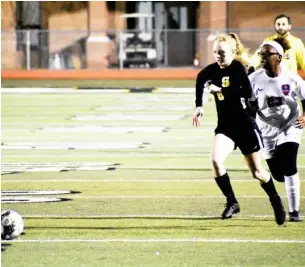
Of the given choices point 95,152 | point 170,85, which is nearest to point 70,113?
point 95,152

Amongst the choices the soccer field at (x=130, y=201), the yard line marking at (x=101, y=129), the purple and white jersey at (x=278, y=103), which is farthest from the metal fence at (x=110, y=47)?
the purple and white jersey at (x=278, y=103)

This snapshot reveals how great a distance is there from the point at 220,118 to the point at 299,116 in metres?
0.73

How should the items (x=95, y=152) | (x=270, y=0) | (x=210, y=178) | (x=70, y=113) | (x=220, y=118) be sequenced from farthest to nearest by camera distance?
(x=270, y=0), (x=70, y=113), (x=95, y=152), (x=210, y=178), (x=220, y=118)

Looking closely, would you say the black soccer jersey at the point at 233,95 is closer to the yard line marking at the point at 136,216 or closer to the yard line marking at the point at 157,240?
the yard line marking at the point at 136,216

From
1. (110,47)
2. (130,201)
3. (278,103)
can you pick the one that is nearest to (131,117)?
(130,201)

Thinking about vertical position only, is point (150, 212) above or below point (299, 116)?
below

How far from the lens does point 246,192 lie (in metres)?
11.4

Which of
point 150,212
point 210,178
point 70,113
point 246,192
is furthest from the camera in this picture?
point 70,113

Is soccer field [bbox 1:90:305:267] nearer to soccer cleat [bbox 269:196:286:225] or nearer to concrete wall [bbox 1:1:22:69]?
soccer cleat [bbox 269:196:286:225]

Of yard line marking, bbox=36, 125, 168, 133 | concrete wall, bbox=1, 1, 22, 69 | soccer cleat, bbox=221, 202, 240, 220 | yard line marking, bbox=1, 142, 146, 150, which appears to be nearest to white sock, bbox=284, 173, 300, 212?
soccer cleat, bbox=221, 202, 240, 220

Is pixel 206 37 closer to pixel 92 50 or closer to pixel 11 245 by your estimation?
pixel 92 50

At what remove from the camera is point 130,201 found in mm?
10703

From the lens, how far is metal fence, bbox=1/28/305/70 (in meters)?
38.1

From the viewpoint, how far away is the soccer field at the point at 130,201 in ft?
25.7
